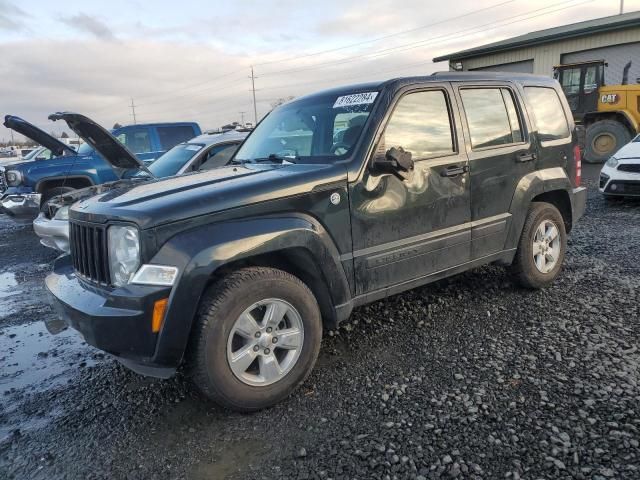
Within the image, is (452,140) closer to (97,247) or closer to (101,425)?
(97,247)

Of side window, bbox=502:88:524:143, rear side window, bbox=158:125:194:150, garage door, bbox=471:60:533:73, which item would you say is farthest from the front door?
garage door, bbox=471:60:533:73

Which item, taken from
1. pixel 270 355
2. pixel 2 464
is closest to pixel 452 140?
pixel 270 355

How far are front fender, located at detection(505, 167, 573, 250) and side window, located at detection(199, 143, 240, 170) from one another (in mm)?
3959

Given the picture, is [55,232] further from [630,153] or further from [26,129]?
[630,153]

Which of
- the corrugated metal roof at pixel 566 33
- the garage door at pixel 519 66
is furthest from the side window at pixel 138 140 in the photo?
the garage door at pixel 519 66

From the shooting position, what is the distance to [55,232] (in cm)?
577

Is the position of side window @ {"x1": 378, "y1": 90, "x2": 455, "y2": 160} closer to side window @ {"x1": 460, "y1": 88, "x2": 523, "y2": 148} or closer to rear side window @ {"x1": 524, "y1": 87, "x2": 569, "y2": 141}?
side window @ {"x1": 460, "y1": 88, "x2": 523, "y2": 148}

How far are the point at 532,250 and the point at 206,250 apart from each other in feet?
10.5

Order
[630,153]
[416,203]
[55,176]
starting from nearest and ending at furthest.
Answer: [416,203] → [630,153] → [55,176]

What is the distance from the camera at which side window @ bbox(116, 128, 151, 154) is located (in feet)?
32.7

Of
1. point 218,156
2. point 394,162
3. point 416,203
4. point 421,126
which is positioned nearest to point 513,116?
point 421,126

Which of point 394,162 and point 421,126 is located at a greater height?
point 421,126

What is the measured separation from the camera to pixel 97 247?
9.47 ft

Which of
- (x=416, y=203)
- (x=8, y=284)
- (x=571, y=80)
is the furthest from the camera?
(x=571, y=80)
